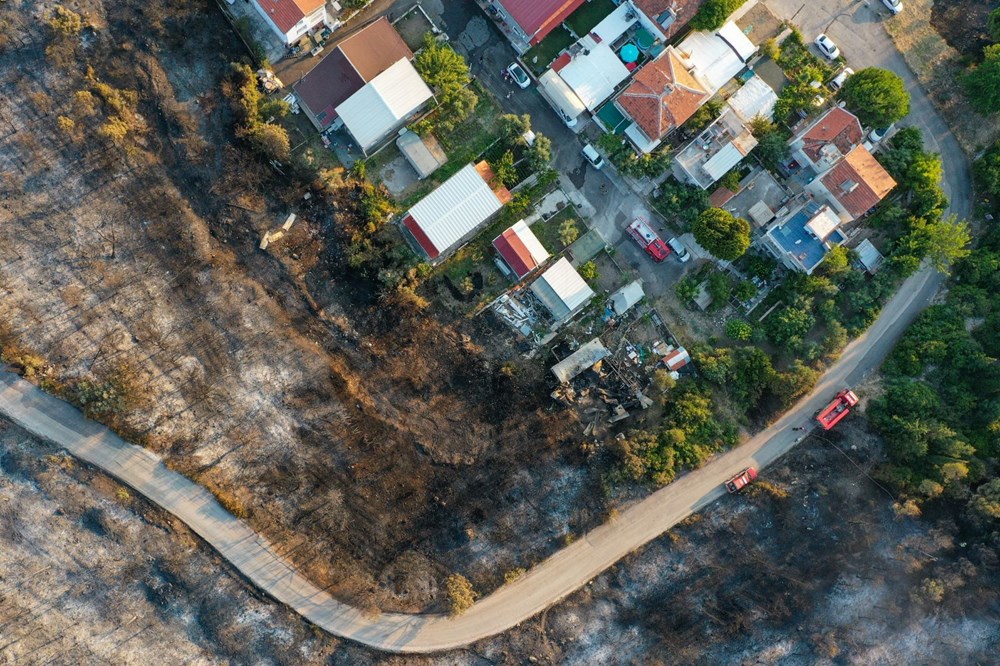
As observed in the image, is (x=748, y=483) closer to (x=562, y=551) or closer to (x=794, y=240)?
(x=562, y=551)

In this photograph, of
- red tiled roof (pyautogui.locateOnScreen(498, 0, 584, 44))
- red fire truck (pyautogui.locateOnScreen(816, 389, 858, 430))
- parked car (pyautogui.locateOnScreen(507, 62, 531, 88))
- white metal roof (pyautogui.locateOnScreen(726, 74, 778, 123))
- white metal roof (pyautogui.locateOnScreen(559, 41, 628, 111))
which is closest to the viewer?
red tiled roof (pyautogui.locateOnScreen(498, 0, 584, 44))

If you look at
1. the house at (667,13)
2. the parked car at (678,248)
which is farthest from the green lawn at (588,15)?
the parked car at (678,248)

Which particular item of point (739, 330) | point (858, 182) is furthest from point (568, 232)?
point (858, 182)

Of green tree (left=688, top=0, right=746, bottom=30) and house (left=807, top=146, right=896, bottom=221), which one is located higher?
green tree (left=688, top=0, right=746, bottom=30)

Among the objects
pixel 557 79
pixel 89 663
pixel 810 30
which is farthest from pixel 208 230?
pixel 810 30

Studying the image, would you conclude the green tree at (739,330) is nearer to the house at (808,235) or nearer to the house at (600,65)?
the house at (808,235)

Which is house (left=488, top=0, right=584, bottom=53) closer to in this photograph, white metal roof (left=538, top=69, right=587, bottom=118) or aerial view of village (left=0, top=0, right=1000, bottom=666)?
aerial view of village (left=0, top=0, right=1000, bottom=666)

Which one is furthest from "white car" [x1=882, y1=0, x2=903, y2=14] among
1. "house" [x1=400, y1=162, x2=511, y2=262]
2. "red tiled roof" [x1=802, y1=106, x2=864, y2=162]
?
"house" [x1=400, y1=162, x2=511, y2=262]

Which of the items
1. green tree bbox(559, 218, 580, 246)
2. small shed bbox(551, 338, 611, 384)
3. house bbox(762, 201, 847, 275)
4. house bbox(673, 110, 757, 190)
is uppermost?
green tree bbox(559, 218, 580, 246)
